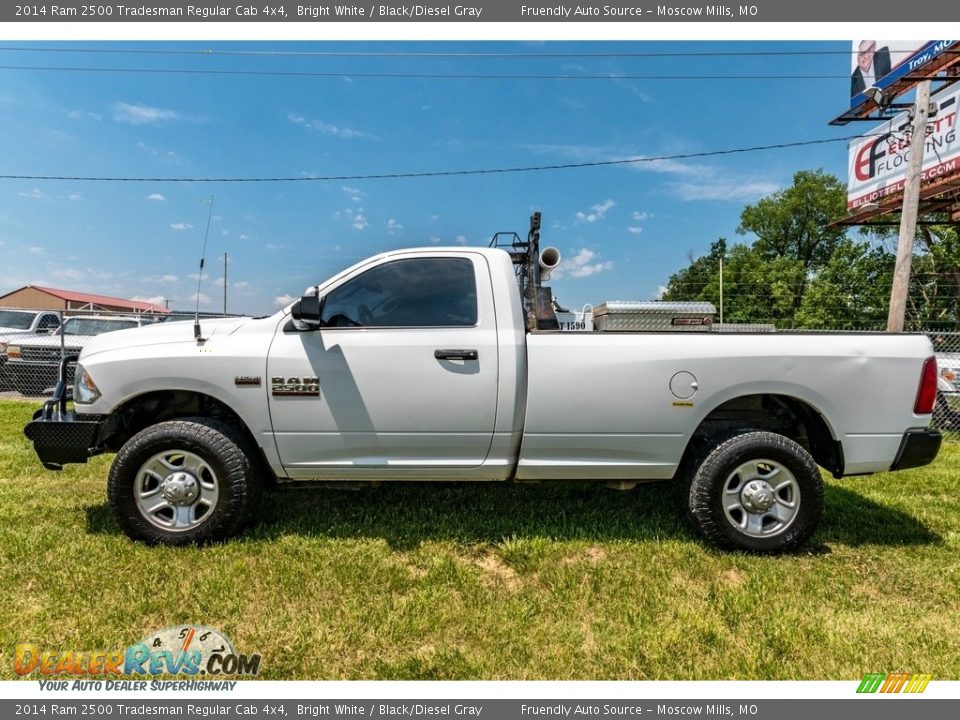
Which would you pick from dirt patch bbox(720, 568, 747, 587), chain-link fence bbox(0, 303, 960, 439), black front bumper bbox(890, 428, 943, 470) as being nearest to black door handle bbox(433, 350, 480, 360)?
dirt patch bbox(720, 568, 747, 587)

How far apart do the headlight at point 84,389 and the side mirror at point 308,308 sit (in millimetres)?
1388

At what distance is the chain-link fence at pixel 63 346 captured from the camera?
6.93 meters

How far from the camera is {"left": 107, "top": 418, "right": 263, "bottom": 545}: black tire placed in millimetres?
3137

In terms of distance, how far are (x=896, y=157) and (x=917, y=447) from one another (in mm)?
18371

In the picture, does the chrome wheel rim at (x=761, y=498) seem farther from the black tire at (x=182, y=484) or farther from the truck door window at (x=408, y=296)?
the black tire at (x=182, y=484)

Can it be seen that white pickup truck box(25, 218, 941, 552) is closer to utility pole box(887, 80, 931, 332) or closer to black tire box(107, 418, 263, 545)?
black tire box(107, 418, 263, 545)

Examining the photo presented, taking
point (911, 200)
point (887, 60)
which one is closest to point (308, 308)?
point (911, 200)

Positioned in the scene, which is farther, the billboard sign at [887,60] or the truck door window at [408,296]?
the billboard sign at [887,60]

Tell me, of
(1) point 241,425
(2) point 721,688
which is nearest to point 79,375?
(1) point 241,425

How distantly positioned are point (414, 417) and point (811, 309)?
30.5m

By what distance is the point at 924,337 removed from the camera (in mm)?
3160

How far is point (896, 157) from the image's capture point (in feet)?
53.5

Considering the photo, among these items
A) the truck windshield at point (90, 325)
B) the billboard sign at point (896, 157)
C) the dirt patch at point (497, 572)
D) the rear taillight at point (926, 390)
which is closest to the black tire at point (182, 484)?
the dirt patch at point (497, 572)

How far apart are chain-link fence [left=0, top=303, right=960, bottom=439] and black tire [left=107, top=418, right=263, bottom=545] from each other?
4.37 m
